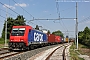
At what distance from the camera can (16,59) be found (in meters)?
14.8

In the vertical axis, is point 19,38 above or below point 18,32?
below

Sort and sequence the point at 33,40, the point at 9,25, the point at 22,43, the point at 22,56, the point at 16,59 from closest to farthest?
the point at 16,59
the point at 22,56
the point at 22,43
the point at 33,40
the point at 9,25

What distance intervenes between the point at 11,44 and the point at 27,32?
102 inches

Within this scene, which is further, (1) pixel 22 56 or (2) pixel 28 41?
(2) pixel 28 41

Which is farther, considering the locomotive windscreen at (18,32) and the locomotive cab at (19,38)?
the locomotive windscreen at (18,32)

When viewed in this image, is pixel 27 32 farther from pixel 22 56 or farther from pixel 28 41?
pixel 22 56

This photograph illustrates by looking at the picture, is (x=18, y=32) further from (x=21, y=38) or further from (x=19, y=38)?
(x=21, y=38)

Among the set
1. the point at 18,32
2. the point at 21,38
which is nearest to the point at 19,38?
the point at 21,38

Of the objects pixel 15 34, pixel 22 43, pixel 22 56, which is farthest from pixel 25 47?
pixel 22 56

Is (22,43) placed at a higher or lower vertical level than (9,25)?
lower

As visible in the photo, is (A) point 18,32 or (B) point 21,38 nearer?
→ (B) point 21,38

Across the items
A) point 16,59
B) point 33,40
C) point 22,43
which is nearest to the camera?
point 16,59

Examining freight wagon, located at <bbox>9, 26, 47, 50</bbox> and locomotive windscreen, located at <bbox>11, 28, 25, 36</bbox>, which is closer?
freight wagon, located at <bbox>9, 26, 47, 50</bbox>

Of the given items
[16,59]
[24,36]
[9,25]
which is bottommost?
[16,59]
